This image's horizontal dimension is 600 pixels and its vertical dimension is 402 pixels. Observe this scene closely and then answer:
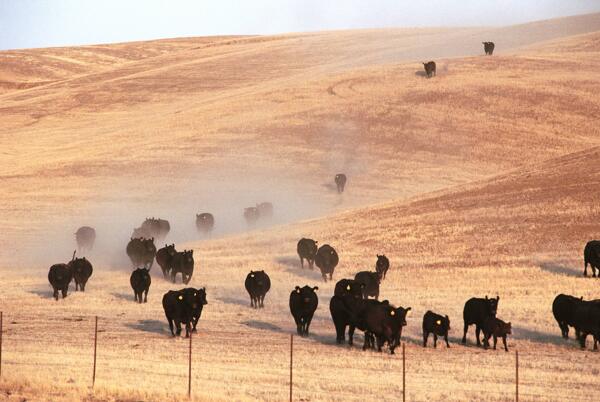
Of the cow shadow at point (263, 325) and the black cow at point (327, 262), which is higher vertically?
the black cow at point (327, 262)

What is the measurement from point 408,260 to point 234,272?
7350mm

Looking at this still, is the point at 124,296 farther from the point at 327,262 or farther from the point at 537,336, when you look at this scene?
the point at 537,336

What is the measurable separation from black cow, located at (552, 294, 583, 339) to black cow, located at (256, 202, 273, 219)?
1233 inches

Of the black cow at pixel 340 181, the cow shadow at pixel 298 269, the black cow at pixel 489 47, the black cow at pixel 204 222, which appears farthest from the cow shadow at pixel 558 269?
the black cow at pixel 489 47

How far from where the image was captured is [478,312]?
26.8 metres

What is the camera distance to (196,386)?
2044 cm

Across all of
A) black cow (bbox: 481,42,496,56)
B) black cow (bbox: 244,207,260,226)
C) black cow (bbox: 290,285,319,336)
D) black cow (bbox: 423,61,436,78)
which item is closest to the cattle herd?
black cow (bbox: 290,285,319,336)

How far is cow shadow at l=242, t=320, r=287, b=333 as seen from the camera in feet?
94.7

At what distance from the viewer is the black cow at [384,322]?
25188mm

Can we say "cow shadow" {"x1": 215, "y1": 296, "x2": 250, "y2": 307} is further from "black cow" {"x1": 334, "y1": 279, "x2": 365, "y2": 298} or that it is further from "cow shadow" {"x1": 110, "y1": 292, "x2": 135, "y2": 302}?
"black cow" {"x1": 334, "y1": 279, "x2": 365, "y2": 298}

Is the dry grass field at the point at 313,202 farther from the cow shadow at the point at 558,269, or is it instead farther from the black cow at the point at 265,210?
the black cow at the point at 265,210

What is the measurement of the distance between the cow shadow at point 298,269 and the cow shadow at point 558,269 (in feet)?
28.5

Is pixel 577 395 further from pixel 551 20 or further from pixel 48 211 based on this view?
pixel 551 20

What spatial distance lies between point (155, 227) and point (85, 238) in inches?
137
